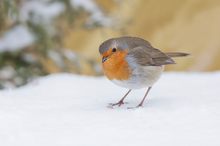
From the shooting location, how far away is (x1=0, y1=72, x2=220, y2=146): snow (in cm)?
288

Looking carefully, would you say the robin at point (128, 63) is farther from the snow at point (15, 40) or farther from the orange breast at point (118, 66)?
the snow at point (15, 40)

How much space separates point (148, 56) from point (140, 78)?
5.5 inches

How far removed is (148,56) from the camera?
3.77 meters

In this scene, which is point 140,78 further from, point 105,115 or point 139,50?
point 105,115

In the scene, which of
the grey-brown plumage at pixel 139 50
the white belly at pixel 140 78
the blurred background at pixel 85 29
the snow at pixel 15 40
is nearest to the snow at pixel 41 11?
the blurred background at pixel 85 29

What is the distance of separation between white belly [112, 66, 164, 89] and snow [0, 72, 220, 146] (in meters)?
0.13

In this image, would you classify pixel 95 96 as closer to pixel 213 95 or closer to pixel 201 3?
pixel 213 95

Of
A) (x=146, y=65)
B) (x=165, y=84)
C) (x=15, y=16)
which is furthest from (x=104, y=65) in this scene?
(x=15, y=16)

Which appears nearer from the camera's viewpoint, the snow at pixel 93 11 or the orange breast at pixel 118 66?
the orange breast at pixel 118 66

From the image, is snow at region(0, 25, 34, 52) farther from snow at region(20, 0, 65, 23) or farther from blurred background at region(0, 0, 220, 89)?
snow at region(20, 0, 65, 23)

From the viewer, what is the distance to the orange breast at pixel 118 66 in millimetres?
3705

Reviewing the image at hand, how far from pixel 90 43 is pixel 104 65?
13.1 ft

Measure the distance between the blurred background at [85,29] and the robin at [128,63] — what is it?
3.66 ft

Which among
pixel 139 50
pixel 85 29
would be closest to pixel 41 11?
pixel 85 29
